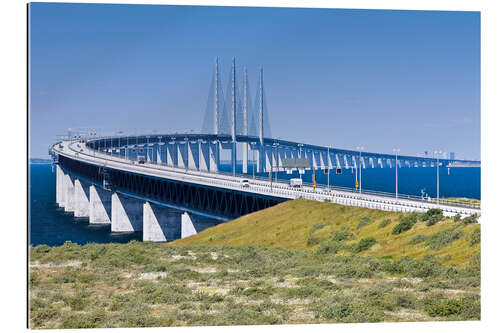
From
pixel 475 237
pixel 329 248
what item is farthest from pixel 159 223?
pixel 475 237

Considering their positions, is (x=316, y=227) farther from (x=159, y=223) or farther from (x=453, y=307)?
(x=159, y=223)

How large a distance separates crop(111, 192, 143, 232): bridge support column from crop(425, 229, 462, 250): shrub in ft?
263

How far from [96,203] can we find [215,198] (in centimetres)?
4711

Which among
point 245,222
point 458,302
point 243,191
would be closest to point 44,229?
point 243,191

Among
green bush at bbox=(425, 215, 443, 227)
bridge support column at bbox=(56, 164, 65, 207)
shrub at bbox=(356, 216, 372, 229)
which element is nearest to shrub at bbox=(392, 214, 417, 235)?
green bush at bbox=(425, 215, 443, 227)

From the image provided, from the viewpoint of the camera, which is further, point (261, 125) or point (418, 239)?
point (261, 125)

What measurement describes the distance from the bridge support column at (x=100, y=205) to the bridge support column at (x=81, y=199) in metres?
10.4

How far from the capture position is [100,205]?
5098 inches

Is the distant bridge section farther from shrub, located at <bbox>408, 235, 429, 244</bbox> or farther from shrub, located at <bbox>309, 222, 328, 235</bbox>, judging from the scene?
shrub, located at <bbox>408, 235, 429, 244</bbox>

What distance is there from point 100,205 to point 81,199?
14730mm

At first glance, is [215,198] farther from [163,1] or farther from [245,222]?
[163,1]

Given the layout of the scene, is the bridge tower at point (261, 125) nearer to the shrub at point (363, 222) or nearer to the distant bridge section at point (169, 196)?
the distant bridge section at point (169, 196)

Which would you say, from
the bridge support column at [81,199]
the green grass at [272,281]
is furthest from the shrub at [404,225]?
the bridge support column at [81,199]

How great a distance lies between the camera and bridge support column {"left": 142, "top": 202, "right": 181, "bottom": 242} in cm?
10506
